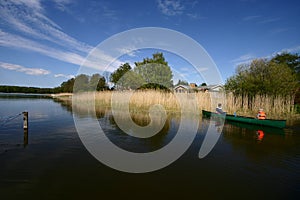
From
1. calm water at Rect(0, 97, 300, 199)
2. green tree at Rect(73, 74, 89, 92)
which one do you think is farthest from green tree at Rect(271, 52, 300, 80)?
green tree at Rect(73, 74, 89, 92)

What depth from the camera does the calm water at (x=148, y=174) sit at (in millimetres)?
3572

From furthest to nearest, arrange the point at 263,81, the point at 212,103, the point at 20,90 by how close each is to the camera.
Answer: the point at 20,90 < the point at 263,81 < the point at 212,103

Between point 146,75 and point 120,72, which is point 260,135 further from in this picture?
point 120,72

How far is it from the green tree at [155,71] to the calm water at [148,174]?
22.4 meters

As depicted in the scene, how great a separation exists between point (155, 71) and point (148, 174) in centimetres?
2637

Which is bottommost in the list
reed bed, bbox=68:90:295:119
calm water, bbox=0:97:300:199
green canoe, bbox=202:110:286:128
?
calm water, bbox=0:97:300:199

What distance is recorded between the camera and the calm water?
3572 mm

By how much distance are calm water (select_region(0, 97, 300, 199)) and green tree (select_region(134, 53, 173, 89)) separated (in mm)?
22433

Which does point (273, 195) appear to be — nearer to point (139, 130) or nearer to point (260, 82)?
point (139, 130)

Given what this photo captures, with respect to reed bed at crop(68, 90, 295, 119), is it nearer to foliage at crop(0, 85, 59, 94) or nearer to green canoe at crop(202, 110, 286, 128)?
green canoe at crop(202, 110, 286, 128)

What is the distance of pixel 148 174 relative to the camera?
14.6ft

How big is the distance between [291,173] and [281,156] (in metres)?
1.35

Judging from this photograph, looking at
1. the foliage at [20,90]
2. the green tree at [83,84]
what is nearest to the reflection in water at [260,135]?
the green tree at [83,84]

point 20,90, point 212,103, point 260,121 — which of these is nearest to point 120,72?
point 212,103
